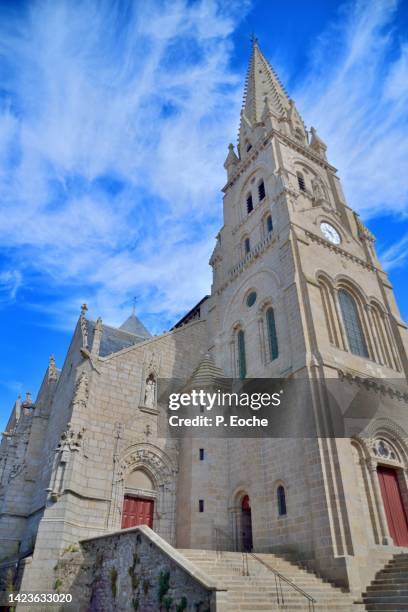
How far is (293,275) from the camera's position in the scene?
1775 cm

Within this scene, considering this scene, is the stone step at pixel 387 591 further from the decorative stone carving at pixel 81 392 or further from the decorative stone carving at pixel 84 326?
the decorative stone carving at pixel 84 326

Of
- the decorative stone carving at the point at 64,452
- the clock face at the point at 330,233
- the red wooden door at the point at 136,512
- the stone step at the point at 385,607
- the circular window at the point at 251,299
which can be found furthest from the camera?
the clock face at the point at 330,233

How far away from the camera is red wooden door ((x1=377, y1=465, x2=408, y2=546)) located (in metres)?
14.1

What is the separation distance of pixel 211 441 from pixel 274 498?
3.66m

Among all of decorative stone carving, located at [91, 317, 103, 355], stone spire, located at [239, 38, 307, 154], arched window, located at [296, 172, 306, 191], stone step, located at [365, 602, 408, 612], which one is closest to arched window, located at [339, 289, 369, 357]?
arched window, located at [296, 172, 306, 191]

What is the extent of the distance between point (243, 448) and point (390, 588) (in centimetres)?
689

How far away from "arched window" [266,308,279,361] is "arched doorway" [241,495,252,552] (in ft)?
18.5

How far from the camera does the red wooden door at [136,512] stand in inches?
621

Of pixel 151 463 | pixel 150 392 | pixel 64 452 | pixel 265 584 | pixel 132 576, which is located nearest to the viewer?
pixel 265 584

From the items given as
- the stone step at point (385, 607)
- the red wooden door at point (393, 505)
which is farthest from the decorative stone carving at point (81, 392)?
the red wooden door at point (393, 505)

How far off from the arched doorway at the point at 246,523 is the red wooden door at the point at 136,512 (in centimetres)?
346

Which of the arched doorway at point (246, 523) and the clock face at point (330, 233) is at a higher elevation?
the clock face at point (330, 233)

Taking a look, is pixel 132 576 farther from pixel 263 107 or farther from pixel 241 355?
pixel 263 107

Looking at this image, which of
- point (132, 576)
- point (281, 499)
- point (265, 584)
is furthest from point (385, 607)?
point (132, 576)
